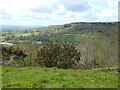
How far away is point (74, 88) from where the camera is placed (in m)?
17.4

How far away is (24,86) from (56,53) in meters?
22.2

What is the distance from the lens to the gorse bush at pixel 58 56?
36625 mm

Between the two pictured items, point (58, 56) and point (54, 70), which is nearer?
point (54, 70)

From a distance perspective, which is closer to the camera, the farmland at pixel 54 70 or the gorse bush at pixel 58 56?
the farmland at pixel 54 70

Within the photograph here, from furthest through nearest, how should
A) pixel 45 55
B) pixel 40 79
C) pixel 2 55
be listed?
pixel 2 55 < pixel 45 55 < pixel 40 79

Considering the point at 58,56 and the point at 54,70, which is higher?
the point at 54,70

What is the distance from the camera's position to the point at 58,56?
38.5 meters

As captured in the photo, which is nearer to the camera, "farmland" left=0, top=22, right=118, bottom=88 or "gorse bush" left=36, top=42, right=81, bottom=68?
"farmland" left=0, top=22, right=118, bottom=88

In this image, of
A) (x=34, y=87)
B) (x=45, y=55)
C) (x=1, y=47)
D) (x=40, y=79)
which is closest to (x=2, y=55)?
(x=1, y=47)

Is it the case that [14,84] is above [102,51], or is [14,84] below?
above

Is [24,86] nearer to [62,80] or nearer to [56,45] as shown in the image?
[62,80]

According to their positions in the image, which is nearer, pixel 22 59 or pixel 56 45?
pixel 56 45

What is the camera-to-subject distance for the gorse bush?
36.6 meters

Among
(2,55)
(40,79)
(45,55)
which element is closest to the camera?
(40,79)
